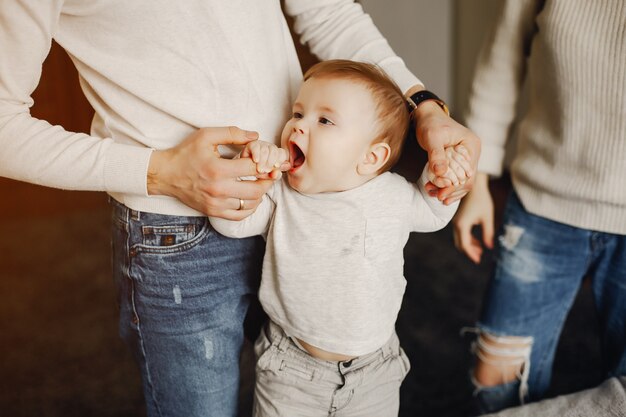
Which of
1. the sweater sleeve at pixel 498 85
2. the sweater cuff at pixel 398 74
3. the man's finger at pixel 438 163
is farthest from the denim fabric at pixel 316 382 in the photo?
the sweater sleeve at pixel 498 85

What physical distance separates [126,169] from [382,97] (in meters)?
0.40

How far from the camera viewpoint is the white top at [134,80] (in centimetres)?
84

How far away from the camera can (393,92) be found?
101 cm

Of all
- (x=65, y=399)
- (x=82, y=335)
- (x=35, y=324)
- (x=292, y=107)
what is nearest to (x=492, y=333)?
(x=292, y=107)

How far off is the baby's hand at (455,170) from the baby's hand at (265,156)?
0.72ft

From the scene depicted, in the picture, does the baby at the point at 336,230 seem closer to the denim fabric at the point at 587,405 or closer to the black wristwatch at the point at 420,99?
the black wristwatch at the point at 420,99

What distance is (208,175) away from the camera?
87 cm

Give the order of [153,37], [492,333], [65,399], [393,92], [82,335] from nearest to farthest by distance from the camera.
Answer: [153,37] < [393,92] < [492,333] < [65,399] < [82,335]

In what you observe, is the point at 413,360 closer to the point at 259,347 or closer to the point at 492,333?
the point at 492,333

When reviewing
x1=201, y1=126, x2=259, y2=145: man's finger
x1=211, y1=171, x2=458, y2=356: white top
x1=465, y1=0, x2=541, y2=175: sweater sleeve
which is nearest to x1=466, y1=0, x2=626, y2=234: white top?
x1=465, y1=0, x2=541, y2=175: sweater sleeve

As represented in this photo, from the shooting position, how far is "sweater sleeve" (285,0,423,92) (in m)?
1.09

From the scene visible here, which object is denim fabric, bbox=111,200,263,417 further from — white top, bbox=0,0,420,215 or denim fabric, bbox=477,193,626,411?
denim fabric, bbox=477,193,626,411

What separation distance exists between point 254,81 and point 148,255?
1.00 ft

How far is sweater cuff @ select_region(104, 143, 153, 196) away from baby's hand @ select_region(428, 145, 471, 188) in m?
0.41
